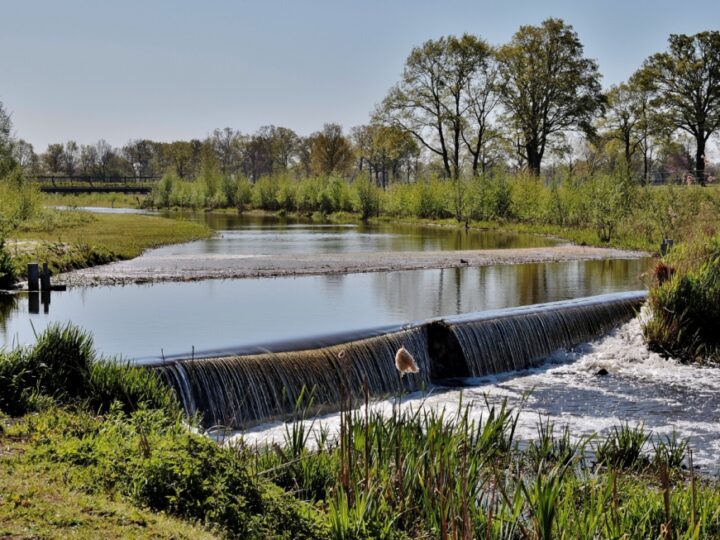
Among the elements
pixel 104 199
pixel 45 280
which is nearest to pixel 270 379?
pixel 45 280

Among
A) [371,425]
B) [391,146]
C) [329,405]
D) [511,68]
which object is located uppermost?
[511,68]

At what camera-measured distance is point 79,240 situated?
24.2 meters

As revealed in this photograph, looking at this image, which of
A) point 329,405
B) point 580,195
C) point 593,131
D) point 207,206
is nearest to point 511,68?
point 593,131

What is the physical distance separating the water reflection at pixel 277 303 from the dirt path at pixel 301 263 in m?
1.02

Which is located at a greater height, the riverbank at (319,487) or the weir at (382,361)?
the riverbank at (319,487)

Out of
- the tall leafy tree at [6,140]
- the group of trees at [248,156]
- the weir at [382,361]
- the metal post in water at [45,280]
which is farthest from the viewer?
the group of trees at [248,156]

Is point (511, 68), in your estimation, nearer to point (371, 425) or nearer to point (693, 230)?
point (693, 230)

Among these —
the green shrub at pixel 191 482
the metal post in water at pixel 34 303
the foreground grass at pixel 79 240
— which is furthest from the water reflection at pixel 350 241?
the green shrub at pixel 191 482

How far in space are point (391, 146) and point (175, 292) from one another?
4010 cm

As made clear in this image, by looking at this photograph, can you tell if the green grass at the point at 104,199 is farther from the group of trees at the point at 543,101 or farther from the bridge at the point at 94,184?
the group of trees at the point at 543,101

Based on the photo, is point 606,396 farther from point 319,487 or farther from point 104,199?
point 104,199

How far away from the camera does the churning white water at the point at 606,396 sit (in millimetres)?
9367

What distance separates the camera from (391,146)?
185 feet

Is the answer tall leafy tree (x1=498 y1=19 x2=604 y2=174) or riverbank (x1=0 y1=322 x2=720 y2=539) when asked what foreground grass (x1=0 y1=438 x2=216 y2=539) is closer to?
riverbank (x1=0 y1=322 x2=720 y2=539)
